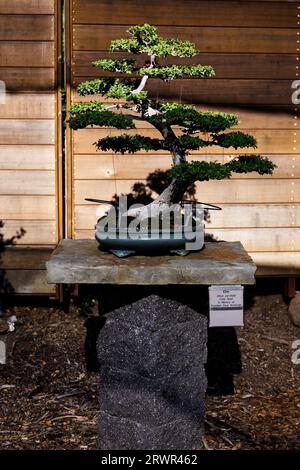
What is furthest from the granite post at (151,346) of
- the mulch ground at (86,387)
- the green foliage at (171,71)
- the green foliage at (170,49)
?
the green foliage at (170,49)

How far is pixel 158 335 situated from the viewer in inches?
195

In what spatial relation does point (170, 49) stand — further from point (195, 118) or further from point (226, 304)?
point (226, 304)

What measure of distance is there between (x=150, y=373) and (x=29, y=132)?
3004mm

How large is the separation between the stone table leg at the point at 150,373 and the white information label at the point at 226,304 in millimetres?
307

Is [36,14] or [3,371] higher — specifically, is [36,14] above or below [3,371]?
above

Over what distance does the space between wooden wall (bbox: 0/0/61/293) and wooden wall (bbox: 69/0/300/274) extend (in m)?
0.19

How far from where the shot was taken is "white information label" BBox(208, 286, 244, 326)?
4.79m

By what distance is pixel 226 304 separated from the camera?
15.8 feet

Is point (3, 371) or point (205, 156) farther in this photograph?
point (205, 156)

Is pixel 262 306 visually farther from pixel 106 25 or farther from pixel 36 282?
pixel 106 25

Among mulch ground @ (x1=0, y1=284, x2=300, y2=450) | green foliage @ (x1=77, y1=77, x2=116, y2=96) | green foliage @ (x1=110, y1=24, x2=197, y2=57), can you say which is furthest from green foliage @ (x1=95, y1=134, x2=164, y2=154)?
mulch ground @ (x1=0, y1=284, x2=300, y2=450)

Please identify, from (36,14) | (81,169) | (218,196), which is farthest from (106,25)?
(218,196)
